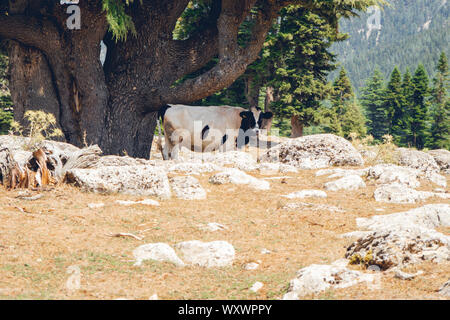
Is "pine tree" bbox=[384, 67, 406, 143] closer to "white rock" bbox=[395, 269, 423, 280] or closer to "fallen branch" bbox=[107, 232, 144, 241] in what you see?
"fallen branch" bbox=[107, 232, 144, 241]

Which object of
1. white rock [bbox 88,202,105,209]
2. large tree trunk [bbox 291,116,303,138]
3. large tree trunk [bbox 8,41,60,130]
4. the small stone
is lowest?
the small stone

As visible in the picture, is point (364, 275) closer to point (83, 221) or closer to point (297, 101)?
point (83, 221)

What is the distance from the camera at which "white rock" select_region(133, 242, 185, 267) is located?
20.8 ft

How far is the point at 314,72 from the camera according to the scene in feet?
94.8

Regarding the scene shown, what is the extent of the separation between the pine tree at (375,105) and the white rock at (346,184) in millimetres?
60357

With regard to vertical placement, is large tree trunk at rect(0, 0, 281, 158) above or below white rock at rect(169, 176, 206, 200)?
above

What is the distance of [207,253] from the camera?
258 inches

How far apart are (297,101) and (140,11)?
46.7 feet

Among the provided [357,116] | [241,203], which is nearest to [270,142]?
[241,203]

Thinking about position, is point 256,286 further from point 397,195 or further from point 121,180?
point 397,195

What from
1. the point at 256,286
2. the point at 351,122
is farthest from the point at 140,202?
the point at 351,122

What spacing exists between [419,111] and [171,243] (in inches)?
2261

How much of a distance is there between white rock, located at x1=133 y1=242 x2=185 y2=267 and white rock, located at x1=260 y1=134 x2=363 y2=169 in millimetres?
9185

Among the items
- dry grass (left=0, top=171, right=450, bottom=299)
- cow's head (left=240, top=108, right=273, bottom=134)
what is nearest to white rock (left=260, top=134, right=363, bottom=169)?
cow's head (left=240, top=108, right=273, bottom=134)
